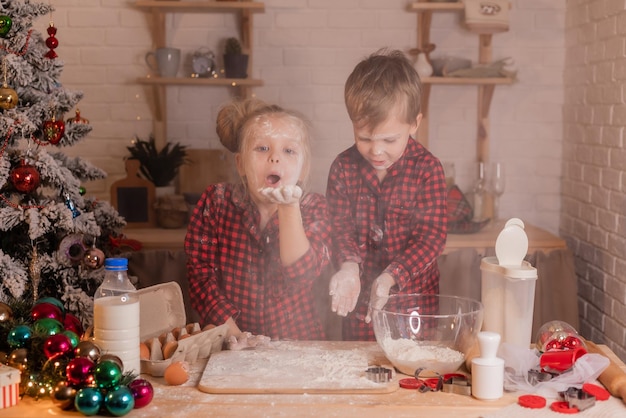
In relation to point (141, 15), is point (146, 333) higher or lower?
lower

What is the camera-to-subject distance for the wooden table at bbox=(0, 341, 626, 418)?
1564 millimetres

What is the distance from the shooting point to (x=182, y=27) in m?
3.29

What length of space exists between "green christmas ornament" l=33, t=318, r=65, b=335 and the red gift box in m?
0.14

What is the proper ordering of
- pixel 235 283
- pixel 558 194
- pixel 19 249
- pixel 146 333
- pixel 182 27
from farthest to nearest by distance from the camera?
pixel 558 194, pixel 182 27, pixel 19 249, pixel 235 283, pixel 146 333

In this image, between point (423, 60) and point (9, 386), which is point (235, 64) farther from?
point (9, 386)

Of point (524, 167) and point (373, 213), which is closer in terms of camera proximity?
point (373, 213)

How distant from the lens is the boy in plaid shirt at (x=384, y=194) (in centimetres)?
229

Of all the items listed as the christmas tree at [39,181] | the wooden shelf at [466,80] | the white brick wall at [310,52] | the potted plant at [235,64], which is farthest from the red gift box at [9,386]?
the wooden shelf at [466,80]

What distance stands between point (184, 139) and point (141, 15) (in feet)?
1.92

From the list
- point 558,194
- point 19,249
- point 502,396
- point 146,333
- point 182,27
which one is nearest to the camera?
point 502,396

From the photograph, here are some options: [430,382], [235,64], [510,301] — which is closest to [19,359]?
[430,382]

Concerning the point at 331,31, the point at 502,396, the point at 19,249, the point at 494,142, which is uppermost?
the point at 331,31

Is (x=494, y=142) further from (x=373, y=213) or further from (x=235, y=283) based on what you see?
(x=235, y=283)


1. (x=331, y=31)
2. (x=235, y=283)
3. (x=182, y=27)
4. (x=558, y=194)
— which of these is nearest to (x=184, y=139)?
(x=182, y=27)
